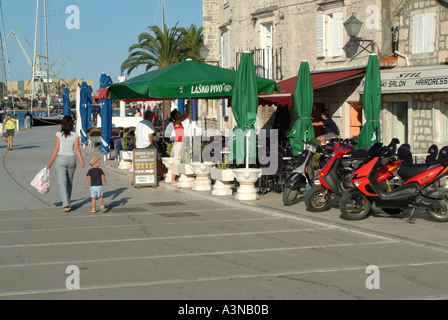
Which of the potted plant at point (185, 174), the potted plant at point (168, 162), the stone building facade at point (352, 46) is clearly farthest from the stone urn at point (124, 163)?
the stone building facade at point (352, 46)

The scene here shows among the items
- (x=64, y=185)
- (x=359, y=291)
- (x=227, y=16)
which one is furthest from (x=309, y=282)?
(x=227, y=16)

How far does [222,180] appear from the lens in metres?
12.0

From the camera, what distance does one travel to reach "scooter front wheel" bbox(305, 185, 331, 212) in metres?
9.84

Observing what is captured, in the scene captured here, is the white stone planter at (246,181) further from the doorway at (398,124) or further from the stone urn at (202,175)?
the doorway at (398,124)

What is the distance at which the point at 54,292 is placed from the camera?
5500mm

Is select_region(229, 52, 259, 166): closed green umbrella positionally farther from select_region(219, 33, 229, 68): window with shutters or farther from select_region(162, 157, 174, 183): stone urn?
select_region(219, 33, 229, 68): window with shutters

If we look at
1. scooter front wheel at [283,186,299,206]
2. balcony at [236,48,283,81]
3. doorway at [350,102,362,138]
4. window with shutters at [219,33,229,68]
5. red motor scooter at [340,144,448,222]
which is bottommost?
scooter front wheel at [283,186,299,206]

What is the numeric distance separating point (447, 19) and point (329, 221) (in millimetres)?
8728

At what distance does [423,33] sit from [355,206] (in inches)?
332

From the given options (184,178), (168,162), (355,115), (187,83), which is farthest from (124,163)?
(355,115)

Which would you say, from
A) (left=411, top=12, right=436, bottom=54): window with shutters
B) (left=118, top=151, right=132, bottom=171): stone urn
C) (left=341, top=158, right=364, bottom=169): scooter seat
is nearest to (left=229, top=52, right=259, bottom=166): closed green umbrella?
(left=341, top=158, right=364, bottom=169): scooter seat

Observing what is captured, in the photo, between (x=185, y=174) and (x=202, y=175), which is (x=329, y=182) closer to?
(x=202, y=175)

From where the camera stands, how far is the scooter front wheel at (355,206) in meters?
8.98

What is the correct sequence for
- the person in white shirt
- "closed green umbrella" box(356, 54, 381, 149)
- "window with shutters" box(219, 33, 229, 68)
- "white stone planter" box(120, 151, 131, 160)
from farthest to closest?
"window with shutters" box(219, 33, 229, 68)
"white stone planter" box(120, 151, 131, 160)
the person in white shirt
"closed green umbrella" box(356, 54, 381, 149)
